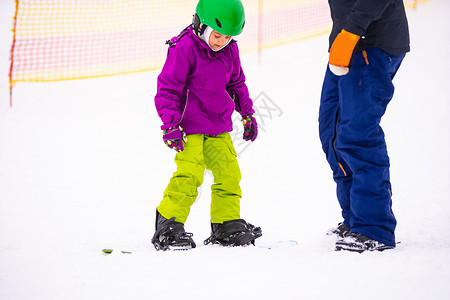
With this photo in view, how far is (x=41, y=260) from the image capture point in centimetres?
286

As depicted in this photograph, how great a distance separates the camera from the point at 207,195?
451cm

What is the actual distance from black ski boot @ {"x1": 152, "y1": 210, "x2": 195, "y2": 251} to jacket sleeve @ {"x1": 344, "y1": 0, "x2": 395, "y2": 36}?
1.61 meters

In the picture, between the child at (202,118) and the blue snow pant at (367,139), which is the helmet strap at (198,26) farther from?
the blue snow pant at (367,139)

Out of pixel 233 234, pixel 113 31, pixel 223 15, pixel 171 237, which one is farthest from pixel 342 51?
pixel 113 31

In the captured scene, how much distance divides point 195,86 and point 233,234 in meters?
1.01

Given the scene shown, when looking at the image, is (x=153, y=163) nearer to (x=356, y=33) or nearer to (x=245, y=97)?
(x=245, y=97)

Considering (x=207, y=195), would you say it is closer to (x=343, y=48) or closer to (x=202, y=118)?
(x=202, y=118)

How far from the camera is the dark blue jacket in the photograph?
2.60 m

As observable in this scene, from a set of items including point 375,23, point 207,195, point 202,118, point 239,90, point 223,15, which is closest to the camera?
point 375,23

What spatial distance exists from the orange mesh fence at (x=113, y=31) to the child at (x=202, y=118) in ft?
19.9

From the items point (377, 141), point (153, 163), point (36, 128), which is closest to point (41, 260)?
point (377, 141)

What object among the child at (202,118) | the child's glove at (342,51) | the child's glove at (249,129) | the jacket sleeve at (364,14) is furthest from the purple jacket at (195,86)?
the jacket sleeve at (364,14)

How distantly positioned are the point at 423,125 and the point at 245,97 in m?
3.54

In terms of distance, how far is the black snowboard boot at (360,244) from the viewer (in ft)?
9.00
